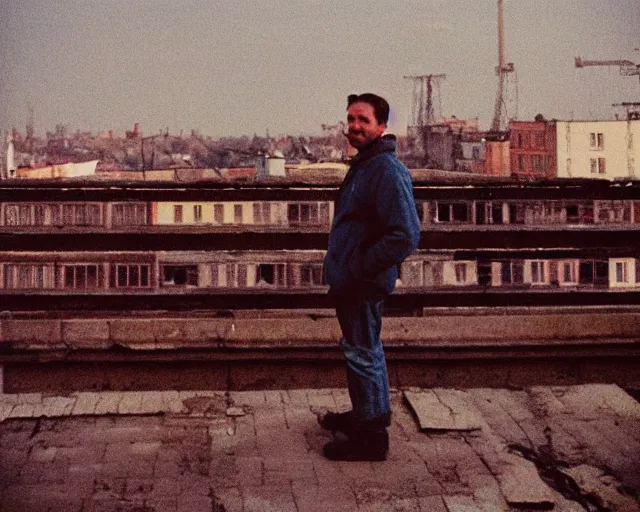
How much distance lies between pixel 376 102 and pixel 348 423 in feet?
3.93

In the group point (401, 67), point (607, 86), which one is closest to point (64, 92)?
point (401, 67)

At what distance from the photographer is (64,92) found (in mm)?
16984

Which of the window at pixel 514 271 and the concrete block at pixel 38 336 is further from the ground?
the concrete block at pixel 38 336

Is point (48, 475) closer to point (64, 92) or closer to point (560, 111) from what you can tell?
point (64, 92)

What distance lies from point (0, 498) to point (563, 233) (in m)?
2.91

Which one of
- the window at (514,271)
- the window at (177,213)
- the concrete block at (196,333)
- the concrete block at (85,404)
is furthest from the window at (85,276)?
the concrete block at (85,404)

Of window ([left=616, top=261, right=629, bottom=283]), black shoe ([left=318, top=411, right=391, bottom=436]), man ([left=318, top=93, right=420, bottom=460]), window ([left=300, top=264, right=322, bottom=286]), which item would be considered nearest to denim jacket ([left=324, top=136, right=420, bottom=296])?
man ([left=318, top=93, right=420, bottom=460])

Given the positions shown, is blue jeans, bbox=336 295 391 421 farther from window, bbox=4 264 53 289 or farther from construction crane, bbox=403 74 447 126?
window, bbox=4 264 53 289

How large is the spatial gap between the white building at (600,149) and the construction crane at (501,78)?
2.24 m

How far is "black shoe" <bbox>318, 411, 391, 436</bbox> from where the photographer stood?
3836 millimetres

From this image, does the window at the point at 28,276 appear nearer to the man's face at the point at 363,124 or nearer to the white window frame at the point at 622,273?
the white window frame at the point at 622,273

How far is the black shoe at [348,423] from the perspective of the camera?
151 inches

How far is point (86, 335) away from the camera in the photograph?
5078 millimetres

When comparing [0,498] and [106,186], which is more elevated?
[106,186]
